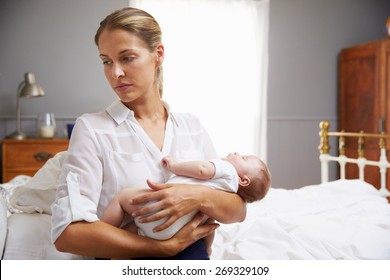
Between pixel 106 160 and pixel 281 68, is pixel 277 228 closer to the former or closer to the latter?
pixel 106 160

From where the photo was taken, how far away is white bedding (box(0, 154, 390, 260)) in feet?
2.72

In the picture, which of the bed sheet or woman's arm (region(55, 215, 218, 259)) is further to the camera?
the bed sheet

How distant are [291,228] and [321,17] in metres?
2.30

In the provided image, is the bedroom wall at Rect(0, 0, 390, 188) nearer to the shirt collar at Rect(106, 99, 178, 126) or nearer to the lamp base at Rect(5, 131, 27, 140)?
the lamp base at Rect(5, 131, 27, 140)

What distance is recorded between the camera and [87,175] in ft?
2.20

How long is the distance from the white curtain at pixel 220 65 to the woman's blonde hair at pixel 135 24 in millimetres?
1885

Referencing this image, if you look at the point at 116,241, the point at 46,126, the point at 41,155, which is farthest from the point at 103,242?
the point at 46,126

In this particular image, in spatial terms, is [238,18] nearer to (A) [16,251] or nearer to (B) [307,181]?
(B) [307,181]

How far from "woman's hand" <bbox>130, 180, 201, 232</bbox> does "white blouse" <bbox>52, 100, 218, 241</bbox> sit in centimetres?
4

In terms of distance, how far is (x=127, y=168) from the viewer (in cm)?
72

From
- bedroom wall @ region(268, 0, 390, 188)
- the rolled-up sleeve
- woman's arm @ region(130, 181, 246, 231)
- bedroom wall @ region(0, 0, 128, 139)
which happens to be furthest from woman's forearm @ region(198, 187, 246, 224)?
bedroom wall @ region(268, 0, 390, 188)

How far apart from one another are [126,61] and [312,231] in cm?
72

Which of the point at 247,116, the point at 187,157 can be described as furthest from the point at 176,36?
the point at 187,157

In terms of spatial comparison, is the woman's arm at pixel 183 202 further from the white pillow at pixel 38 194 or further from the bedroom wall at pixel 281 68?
the bedroom wall at pixel 281 68
